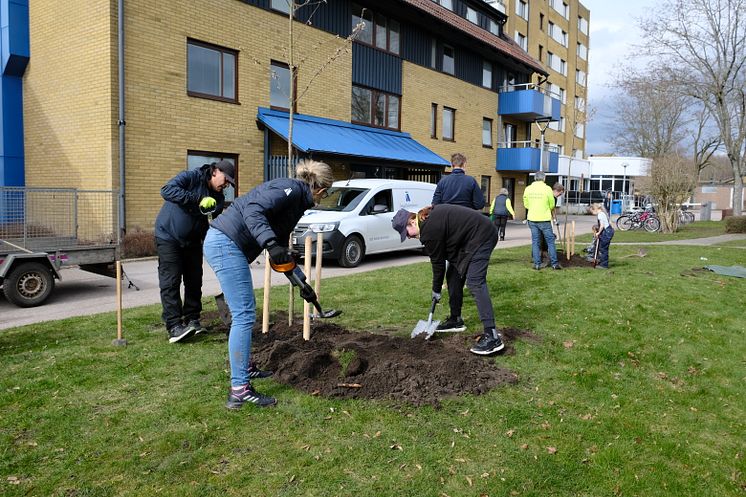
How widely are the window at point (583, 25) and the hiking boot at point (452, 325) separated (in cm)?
4791

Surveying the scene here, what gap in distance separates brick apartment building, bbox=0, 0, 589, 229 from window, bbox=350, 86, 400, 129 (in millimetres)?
63

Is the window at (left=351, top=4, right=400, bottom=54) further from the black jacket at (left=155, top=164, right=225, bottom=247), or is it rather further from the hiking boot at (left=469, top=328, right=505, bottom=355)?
the hiking boot at (left=469, top=328, right=505, bottom=355)

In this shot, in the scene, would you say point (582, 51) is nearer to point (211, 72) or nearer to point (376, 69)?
point (376, 69)

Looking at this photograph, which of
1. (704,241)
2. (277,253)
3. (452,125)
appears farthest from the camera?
(452,125)

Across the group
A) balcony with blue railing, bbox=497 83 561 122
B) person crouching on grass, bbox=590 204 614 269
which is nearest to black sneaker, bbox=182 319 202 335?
person crouching on grass, bbox=590 204 614 269

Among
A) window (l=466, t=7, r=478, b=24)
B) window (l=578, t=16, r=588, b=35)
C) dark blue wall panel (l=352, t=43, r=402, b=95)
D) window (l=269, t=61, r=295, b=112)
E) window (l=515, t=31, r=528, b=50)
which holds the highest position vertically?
window (l=578, t=16, r=588, b=35)

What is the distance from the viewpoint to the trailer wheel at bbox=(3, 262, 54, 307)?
7727mm

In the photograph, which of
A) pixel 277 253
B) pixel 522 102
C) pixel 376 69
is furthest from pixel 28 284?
pixel 522 102

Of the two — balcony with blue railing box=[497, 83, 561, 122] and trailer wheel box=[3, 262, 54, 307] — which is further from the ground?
balcony with blue railing box=[497, 83, 561, 122]

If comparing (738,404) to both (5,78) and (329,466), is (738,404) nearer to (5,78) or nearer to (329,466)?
(329,466)

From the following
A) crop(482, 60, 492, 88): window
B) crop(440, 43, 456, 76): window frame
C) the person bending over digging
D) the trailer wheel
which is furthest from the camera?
crop(482, 60, 492, 88): window

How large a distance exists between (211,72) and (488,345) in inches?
486

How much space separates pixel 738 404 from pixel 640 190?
849 inches

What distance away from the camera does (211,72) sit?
14922mm
